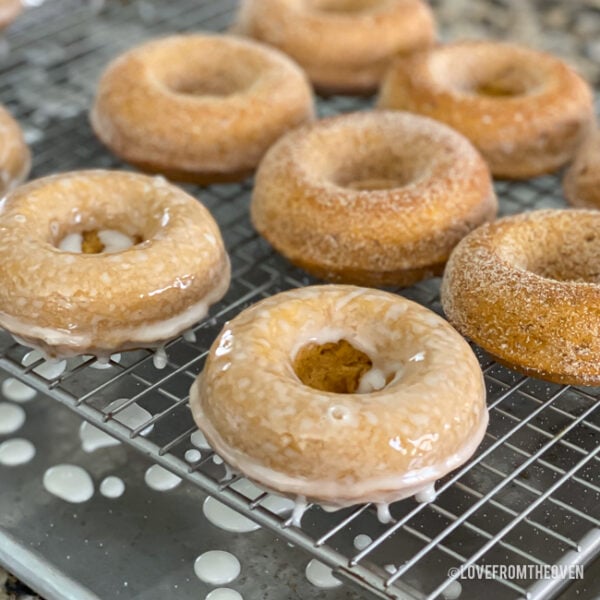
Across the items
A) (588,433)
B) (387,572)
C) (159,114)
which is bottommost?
(588,433)

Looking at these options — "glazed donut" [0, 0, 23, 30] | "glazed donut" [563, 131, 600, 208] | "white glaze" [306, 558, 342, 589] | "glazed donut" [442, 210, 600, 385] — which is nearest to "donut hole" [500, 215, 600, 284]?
"glazed donut" [442, 210, 600, 385]

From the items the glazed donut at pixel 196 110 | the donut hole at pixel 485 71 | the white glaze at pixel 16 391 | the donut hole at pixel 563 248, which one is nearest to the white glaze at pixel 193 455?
the white glaze at pixel 16 391

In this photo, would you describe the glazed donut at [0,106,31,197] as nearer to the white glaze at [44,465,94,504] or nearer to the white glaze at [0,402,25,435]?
the white glaze at [0,402,25,435]

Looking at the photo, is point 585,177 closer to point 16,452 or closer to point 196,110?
point 196,110

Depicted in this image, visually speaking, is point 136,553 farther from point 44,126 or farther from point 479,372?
point 44,126

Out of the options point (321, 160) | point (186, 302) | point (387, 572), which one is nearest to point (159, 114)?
point (321, 160)

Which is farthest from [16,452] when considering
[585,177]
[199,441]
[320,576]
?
[585,177]
